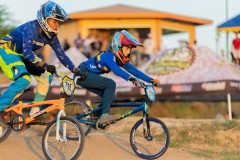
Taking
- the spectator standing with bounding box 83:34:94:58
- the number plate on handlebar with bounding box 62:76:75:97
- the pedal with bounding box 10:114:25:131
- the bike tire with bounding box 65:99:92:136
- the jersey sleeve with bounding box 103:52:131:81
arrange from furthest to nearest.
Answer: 1. the spectator standing with bounding box 83:34:94:58
2. the bike tire with bounding box 65:99:92:136
3. the jersey sleeve with bounding box 103:52:131:81
4. the pedal with bounding box 10:114:25:131
5. the number plate on handlebar with bounding box 62:76:75:97

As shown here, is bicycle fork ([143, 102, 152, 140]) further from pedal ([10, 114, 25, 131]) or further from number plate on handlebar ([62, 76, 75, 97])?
pedal ([10, 114, 25, 131])

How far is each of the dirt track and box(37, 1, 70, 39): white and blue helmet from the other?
1.85m

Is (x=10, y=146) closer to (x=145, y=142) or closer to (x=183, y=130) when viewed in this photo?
(x=145, y=142)

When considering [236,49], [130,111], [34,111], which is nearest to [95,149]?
[130,111]

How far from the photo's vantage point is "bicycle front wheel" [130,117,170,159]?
9.80 meters

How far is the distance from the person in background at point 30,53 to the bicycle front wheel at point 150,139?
3.88 ft

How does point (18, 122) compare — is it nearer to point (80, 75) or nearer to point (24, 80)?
point (24, 80)

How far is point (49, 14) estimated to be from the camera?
30.9 ft

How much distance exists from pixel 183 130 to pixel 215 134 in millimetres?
614

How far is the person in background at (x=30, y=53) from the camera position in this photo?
9.42 m

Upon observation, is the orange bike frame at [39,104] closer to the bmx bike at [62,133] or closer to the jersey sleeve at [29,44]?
the bmx bike at [62,133]

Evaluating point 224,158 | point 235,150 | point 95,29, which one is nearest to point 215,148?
point 235,150

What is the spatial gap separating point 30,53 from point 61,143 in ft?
4.41

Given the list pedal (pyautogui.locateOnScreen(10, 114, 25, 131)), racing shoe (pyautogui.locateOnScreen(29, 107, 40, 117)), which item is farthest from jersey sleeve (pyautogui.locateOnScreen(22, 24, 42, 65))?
pedal (pyautogui.locateOnScreen(10, 114, 25, 131))
